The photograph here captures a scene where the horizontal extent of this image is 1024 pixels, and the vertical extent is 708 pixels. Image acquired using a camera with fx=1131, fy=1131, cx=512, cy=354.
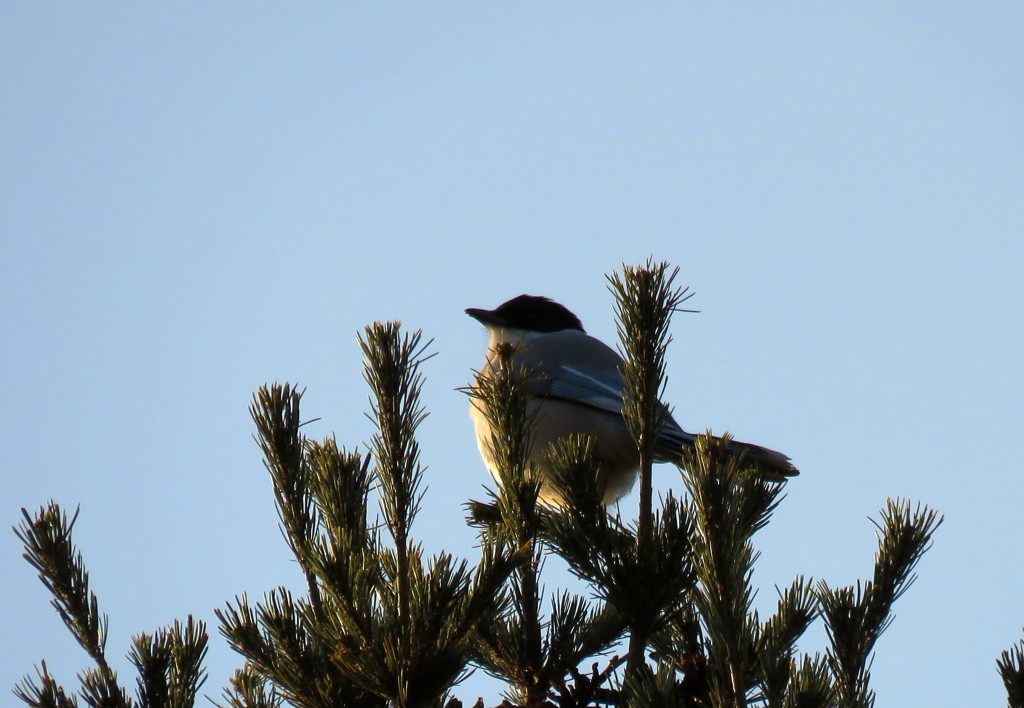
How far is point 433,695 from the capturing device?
86.5 inches

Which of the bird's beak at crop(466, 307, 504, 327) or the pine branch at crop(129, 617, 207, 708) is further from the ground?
the bird's beak at crop(466, 307, 504, 327)

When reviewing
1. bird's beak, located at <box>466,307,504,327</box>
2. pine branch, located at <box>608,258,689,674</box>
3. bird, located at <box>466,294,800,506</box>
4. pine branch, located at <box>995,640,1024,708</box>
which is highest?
bird's beak, located at <box>466,307,504,327</box>

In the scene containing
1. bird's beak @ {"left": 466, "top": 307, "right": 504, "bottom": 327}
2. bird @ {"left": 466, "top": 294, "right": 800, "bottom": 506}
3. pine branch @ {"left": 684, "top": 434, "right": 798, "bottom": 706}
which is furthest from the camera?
bird's beak @ {"left": 466, "top": 307, "right": 504, "bottom": 327}

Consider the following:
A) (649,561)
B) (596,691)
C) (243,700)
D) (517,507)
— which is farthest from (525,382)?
(243,700)

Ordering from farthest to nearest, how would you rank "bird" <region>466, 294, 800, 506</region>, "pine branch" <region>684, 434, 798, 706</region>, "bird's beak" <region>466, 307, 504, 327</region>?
1. "bird's beak" <region>466, 307, 504, 327</region>
2. "bird" <region>466, 294, 800, 506</region>
3. "pine branch" <region>684, 434, 798, 706</region>

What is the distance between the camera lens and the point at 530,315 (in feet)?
25.3

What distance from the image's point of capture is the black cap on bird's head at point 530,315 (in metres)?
7.63

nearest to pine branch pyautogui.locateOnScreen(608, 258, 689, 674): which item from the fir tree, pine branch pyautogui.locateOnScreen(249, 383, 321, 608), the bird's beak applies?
the fir tree

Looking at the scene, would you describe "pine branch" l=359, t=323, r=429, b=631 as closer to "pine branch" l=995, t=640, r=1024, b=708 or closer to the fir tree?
the fir tree

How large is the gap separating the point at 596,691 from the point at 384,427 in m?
0.80

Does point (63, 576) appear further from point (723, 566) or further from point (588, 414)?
point (588, 414)

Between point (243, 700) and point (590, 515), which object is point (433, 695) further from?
point (243, 700)

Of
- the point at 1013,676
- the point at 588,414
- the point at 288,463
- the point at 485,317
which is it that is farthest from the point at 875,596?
the point at 485,317

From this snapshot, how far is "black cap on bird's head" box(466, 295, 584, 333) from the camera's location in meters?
7.63
